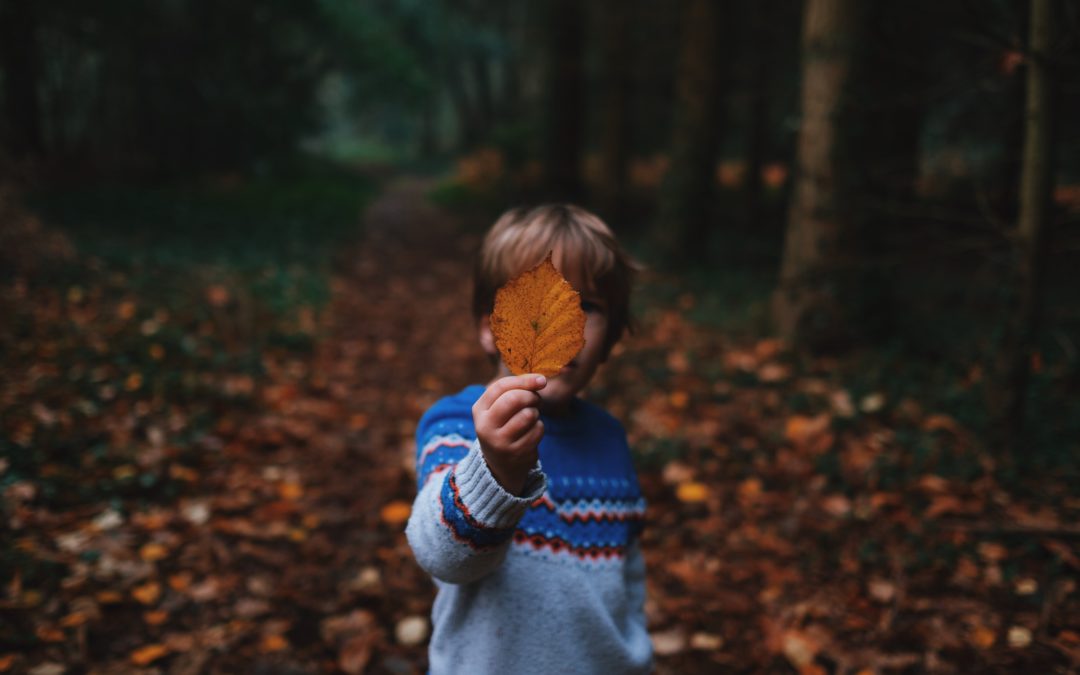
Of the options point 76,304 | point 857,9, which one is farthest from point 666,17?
point 76,304

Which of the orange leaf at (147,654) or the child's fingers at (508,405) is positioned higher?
the child's fingers at (508,405)

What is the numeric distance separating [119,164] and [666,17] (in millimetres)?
10499

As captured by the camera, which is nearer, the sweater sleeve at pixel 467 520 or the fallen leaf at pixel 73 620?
the sweater sleeve at pixel 467 520

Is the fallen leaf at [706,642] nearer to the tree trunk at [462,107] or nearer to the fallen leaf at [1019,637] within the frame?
the fallen leaf at [1019,637]

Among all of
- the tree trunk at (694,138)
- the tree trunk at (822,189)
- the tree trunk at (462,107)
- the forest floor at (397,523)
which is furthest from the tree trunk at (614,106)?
the tree trunk at (462,107)

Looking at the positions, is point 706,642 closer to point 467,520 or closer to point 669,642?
point 669,642

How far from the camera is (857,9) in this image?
3916mm

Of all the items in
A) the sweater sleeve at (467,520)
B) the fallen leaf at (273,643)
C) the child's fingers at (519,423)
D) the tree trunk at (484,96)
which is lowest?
the fallen leaf at (273,643)

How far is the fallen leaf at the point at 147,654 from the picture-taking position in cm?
203

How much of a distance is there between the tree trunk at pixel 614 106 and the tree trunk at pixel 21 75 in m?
8.22

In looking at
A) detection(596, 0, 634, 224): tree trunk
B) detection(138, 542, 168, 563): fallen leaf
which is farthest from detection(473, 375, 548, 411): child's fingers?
detection(596, 0, 634, 224): tree trunk

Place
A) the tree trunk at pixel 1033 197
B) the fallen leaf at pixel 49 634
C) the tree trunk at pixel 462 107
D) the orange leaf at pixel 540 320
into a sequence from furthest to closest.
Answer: the tree trunk at pixel 462 107 < the tree trunk at pixel 1033 197 < the fallen leaf at pixel 49 634 < the orange leaf at pixel 540 320

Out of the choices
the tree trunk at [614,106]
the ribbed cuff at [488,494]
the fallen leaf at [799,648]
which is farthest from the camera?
the tree trunk at [614,106]

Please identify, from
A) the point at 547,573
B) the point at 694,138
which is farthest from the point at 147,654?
the point at 694,138
